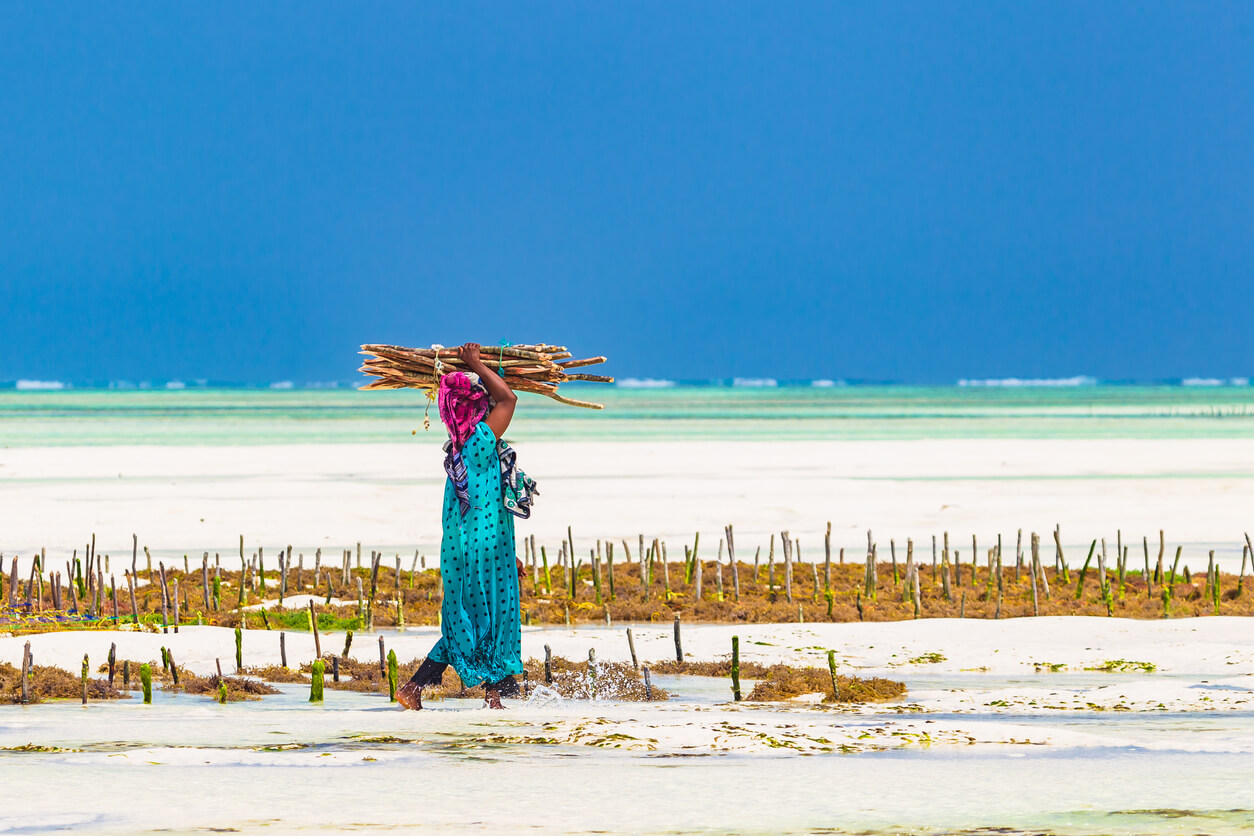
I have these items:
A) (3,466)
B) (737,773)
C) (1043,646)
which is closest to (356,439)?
(3,466)

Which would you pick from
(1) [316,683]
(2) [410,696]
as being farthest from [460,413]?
(1) [316,683]

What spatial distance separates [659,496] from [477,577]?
1757 cm

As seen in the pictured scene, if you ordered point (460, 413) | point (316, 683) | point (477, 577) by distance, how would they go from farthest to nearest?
point (316, 683) → point (460, 413) → point (477, 577)

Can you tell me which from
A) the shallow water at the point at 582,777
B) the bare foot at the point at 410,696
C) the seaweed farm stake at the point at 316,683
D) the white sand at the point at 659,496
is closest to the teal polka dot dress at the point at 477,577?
the bare foot at the point at 410,696

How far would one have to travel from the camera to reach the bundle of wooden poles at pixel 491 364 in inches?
341

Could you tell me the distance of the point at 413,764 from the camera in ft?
23.2

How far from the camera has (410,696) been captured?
8.50 meters

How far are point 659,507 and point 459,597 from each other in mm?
15579

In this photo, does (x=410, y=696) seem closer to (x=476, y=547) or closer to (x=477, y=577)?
(x=477, y=577)

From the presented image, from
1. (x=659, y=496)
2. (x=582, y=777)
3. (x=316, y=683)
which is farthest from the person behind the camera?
(x=659, y=496)

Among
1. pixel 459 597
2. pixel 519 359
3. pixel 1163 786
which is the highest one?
pixel 519 359

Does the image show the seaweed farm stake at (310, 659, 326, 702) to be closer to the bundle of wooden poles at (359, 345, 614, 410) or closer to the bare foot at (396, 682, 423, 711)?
the bare foot at (396, 682, 423, 711)

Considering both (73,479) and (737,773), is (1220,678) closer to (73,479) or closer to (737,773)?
(737,773)

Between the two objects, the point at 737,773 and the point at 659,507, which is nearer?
the point at 737,773
